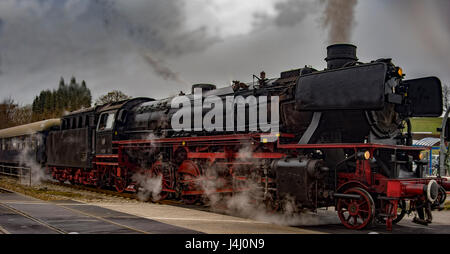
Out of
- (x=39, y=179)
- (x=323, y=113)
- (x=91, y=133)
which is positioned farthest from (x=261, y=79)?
(x=39, y=179)

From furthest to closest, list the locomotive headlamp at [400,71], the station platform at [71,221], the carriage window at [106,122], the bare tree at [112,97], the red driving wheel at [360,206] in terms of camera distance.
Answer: the bare tree at [112,97] < the carriage window at [106,122] < the locomotive headlamp at [400,71] < the red driving wheel at [360,206] < the station platform at [71,221]

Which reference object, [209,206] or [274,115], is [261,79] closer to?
[274,115]

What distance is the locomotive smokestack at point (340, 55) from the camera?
930cm

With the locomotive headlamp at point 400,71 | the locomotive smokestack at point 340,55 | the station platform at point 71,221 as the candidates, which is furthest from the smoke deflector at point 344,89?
the station platform at point 71,221

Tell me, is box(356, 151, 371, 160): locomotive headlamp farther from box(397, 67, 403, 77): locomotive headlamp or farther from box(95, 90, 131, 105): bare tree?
box(95, 90, 131, 105): bare tree

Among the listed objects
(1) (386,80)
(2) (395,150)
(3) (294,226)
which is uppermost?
(1) (386,80)

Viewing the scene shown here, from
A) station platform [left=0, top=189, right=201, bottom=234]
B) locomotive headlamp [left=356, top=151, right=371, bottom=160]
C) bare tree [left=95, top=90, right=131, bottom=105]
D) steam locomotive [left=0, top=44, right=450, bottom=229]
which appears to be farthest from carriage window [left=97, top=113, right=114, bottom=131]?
bare tree [left=95, top=90, right=131, bottom=105]

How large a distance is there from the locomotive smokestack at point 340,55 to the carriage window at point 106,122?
9175 millimetres

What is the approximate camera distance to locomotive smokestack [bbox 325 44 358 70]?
930cm

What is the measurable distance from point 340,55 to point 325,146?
223cm

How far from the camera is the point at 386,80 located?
8.34m

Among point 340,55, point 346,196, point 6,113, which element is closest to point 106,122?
point 340,55

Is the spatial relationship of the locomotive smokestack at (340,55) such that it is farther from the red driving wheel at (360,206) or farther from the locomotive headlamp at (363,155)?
the red driving wheel at (360,206)
